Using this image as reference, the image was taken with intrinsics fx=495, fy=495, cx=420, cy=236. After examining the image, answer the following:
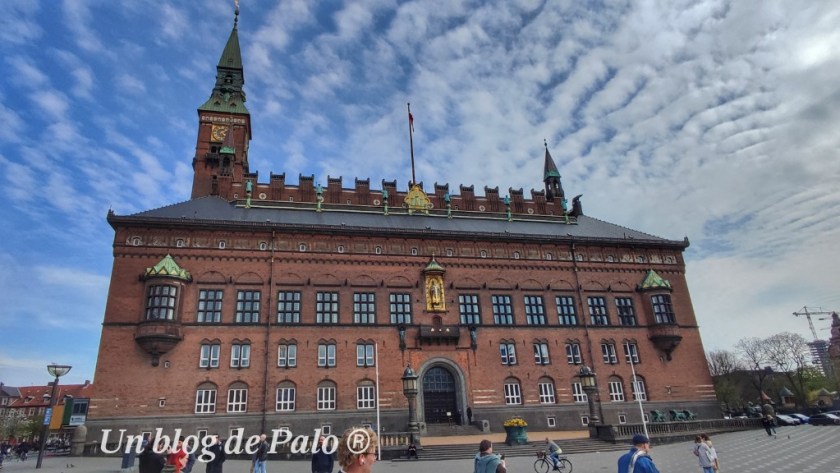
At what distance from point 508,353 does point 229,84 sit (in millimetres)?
46179

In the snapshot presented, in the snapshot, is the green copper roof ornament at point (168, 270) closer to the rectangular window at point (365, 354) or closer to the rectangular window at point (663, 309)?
the rectangular window at point (365, 354)

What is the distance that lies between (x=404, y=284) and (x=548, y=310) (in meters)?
13.0

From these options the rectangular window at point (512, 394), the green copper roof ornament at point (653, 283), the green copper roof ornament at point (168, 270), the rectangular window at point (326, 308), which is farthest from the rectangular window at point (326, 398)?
the green copper roof ornament at point (653, 283)

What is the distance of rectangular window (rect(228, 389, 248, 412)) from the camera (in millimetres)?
34938

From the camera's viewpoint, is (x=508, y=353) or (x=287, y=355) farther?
(x=508, y=353)

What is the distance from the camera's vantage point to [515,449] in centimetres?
2998

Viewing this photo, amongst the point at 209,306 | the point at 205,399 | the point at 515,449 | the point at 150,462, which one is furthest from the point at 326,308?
the point at 150,462

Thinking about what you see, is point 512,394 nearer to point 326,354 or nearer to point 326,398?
point 326,398

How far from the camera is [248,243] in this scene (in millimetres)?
39250

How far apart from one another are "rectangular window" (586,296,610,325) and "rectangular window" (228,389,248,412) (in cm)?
2925

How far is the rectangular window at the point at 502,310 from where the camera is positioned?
42.1 m

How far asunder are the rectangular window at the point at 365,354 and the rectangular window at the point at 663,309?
25.8 meters

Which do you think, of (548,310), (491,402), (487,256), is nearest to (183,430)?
(491,402)

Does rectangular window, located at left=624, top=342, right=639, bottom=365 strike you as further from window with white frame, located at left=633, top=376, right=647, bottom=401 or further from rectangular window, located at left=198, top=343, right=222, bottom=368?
rectangular window, located at left=198, top=343, right=222, bottom=368
